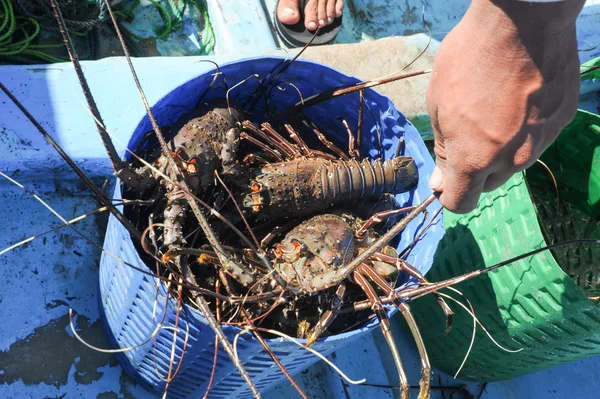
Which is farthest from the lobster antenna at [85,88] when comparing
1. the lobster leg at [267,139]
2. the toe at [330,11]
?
the toe at [330,11]

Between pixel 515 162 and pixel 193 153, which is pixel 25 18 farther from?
pixel 515 162

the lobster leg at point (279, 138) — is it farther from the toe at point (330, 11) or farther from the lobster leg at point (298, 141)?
the toe at point (330, 11)

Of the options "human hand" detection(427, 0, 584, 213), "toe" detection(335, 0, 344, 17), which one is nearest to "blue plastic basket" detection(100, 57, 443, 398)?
"human hand" detection(427, 0, 584, 213)

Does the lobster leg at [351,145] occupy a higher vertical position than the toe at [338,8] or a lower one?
lower

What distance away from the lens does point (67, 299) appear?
2.49 metres

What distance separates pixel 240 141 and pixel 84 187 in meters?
0.69

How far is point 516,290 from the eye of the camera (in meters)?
2.28

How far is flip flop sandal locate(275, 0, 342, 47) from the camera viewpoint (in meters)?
3.44

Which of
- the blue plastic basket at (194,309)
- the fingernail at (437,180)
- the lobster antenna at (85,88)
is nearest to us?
the lobster antenna at (85,88)

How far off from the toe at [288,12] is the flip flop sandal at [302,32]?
0.10 ft

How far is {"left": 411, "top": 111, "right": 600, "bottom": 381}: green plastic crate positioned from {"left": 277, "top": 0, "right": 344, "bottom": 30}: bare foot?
134 centimetres

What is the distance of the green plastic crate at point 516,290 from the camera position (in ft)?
7.12

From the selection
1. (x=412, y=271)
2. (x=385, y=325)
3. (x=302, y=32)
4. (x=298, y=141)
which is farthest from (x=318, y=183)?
(x=302, y=32)

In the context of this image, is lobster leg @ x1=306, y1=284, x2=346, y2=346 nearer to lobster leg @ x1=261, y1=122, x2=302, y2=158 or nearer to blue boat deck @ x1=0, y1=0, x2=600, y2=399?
lobster leg @ x1=261, y1=122, x2=302, y2=158
